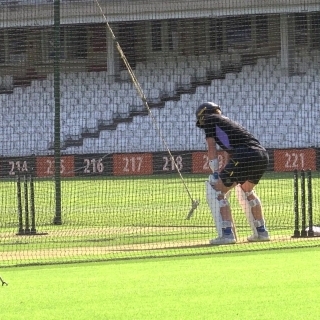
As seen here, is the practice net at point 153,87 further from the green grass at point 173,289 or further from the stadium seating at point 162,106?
the green grass at point 173,289

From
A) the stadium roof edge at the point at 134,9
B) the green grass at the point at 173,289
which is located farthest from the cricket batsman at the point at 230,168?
the stadium roof edge at the point at 134,9

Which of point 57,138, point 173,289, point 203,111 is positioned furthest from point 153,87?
point 173,289

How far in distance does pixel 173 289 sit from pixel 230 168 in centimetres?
433

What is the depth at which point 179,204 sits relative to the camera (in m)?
22.8

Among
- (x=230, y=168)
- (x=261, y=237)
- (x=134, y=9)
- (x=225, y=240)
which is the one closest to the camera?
(x=230, y=168)

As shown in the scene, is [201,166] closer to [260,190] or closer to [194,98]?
[194,98]

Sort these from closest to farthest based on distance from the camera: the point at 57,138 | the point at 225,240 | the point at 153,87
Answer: the point at 225,240 → the point at 57,138 → the point at 153,87

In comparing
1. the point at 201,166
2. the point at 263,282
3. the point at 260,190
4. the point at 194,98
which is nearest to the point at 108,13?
the point at 194,98

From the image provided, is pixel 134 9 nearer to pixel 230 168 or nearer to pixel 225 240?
pixel 230 168

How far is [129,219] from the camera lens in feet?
64.1

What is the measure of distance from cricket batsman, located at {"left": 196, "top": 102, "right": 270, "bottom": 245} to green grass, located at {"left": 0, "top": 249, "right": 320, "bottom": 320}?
5.07ft

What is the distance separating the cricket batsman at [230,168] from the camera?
1411cm

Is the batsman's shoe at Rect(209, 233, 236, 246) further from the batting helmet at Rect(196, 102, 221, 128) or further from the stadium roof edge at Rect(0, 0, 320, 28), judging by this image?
the stadium roof edge at Rect(0, 0, 320, 28)

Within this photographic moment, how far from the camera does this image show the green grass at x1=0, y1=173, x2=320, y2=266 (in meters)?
14.1
